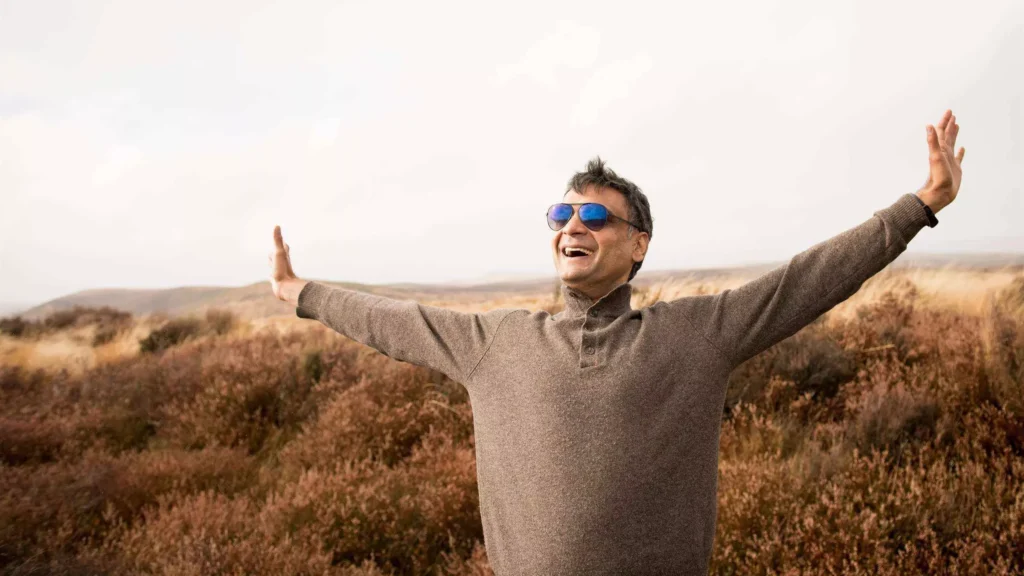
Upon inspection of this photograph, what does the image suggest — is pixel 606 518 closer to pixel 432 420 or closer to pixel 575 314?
pixel 575 314

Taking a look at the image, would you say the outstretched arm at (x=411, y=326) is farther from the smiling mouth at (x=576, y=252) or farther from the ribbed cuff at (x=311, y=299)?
the smiling mouth at (x=576, y=252)

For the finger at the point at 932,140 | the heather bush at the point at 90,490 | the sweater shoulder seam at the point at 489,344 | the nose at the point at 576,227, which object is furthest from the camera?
the heather bush at the point at 90,490

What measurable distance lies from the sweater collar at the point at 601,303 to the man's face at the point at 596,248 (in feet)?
0.12

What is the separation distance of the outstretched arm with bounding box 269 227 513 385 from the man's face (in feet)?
0.89

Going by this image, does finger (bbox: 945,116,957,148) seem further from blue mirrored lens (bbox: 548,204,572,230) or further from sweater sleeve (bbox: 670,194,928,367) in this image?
blue mirrored lens (bbox: 548,204,572,230)

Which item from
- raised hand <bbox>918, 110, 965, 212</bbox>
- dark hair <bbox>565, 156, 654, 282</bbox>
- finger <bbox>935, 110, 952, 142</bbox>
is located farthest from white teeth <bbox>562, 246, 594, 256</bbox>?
finger <bbox>935, 110, 952, 142</bbox>

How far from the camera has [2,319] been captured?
14.9 m

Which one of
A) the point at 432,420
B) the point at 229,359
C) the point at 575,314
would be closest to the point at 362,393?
the point at 432,420

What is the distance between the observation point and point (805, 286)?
192 centimetres

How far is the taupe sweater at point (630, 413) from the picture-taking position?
1.86 meters

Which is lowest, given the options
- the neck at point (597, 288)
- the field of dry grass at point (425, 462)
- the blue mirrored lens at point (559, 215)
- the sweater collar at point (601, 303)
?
the field of dry grass at point (425, 462)

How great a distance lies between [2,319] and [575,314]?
17.5 meters

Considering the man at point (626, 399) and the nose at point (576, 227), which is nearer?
the man at point (626, 399)

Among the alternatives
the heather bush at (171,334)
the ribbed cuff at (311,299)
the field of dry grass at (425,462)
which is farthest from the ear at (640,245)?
the heather bush at (171,334)
